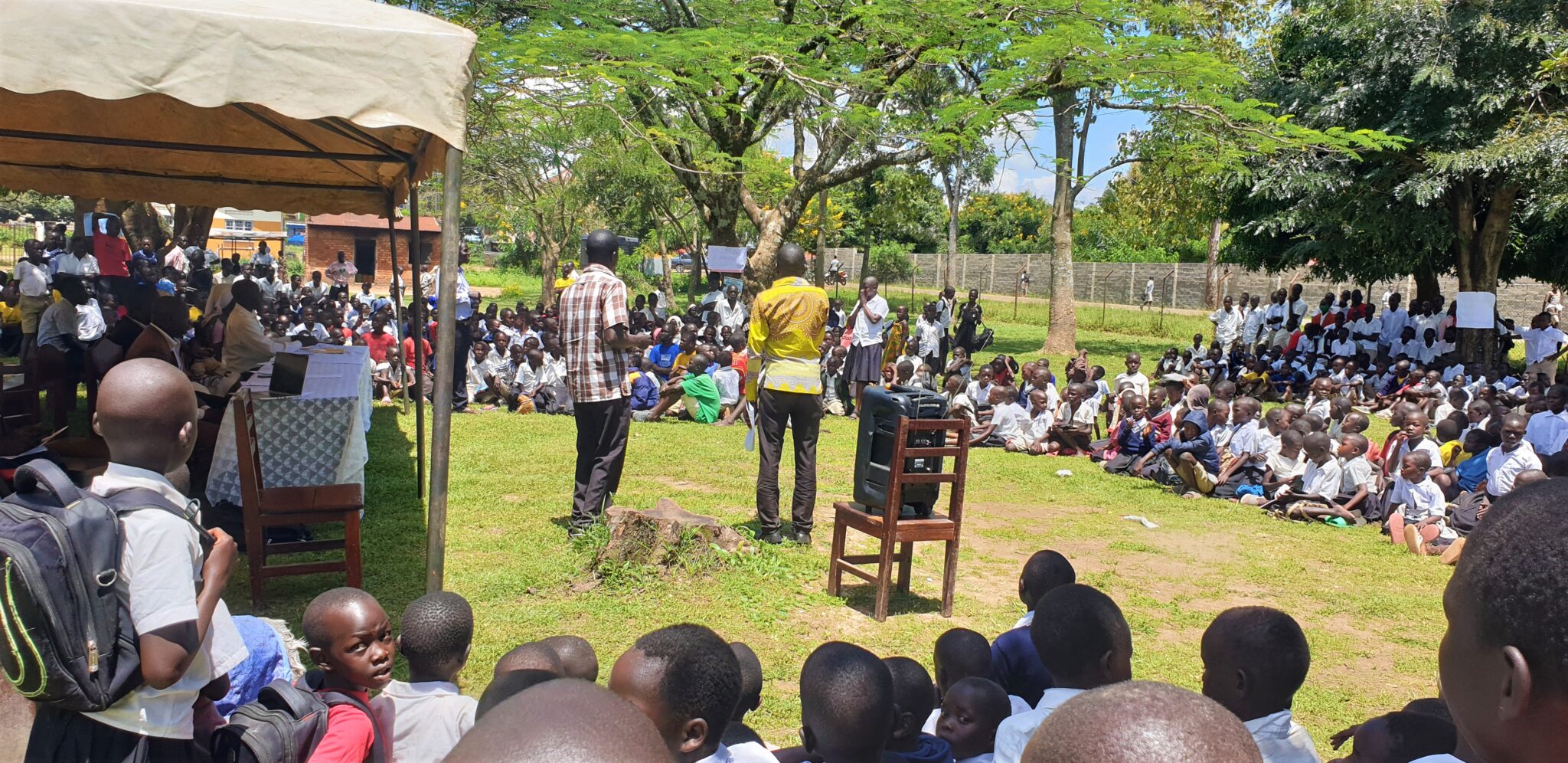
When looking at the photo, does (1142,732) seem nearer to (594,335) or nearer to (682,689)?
(682,689)

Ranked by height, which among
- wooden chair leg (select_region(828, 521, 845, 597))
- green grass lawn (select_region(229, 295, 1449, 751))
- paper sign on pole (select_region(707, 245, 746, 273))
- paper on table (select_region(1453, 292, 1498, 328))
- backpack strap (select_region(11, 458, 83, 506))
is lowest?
green grass lawn (select_region(229, 295, 1449, 751))

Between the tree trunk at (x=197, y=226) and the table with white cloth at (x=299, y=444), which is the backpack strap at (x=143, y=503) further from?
the tree trunk at (x=197, y=226)

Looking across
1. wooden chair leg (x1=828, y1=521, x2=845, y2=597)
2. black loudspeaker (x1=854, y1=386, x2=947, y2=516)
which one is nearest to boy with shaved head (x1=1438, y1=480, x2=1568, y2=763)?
black loudspeaker (x1=854, y1=386, x2=947, y2=516)

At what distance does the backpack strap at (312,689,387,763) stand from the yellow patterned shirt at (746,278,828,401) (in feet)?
12.4

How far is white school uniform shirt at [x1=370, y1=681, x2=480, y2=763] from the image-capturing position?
2701 millimetres

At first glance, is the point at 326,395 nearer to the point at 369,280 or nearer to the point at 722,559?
the point at 722,559

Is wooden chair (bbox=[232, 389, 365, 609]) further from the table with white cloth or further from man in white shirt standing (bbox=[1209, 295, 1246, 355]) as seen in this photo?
man in white shirt standing (bbox=[1209, 295, 1246, 355])

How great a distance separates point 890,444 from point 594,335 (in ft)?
6.38

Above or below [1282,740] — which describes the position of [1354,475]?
below

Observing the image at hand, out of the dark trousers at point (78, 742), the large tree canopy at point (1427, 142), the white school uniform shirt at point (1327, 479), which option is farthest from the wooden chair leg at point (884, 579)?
the large tree canopy at point (1427, 142)

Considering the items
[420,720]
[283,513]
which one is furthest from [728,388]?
[420,720]

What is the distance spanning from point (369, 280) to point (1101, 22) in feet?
125

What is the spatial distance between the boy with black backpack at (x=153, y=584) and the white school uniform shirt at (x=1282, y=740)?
2432mm

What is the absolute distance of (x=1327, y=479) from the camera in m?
8.59
